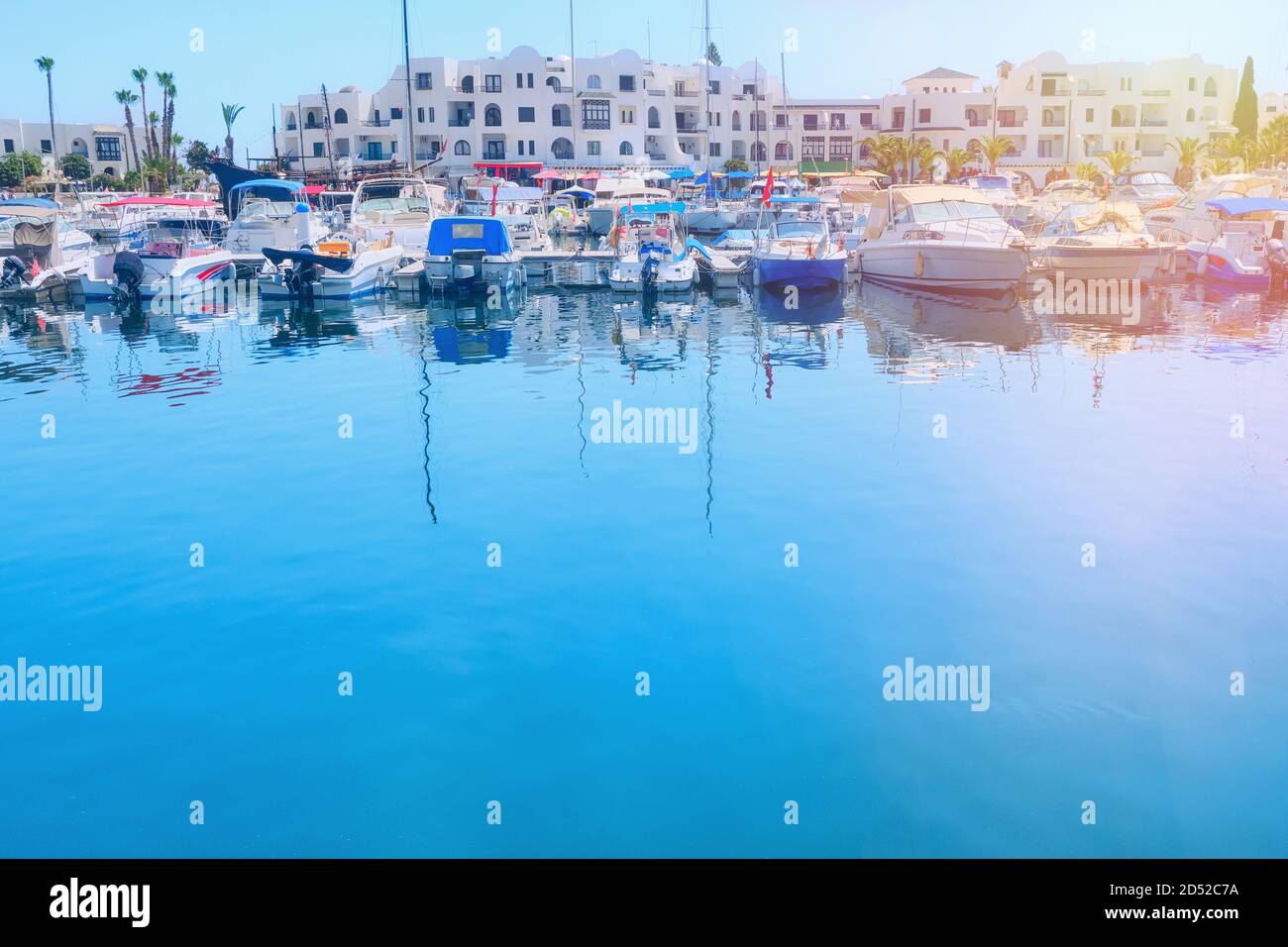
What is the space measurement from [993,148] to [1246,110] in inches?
906

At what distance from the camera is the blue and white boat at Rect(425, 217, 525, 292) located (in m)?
31.9

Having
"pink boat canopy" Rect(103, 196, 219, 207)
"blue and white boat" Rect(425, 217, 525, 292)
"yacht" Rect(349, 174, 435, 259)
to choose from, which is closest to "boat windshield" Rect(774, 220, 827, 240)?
"blue and white boat" Rect(425, 217, 525, 292)

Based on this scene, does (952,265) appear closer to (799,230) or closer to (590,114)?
(799,230)

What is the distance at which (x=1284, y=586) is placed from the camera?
9.95 meters

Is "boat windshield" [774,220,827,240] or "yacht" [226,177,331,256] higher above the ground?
"yacht" [226,177,331,256]

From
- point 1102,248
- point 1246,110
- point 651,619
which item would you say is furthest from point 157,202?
point 1246,110

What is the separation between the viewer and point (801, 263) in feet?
101

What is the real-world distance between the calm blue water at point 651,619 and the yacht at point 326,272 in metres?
→ 13.0

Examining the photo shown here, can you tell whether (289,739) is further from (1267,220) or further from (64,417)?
(1267,220)

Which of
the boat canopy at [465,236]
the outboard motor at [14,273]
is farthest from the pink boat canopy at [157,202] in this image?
the boat canopy at [465,236]

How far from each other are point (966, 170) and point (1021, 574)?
82658mm

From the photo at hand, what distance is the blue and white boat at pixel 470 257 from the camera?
31938mm

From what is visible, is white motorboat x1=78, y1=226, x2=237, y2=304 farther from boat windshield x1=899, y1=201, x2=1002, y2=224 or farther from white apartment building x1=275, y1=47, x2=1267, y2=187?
white apartment building x1=275, y1=47, x2=1267, y2=187

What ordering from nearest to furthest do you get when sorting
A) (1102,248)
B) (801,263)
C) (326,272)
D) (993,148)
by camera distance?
(1102,248)
(801,263)
(326,272)
(993,148)
